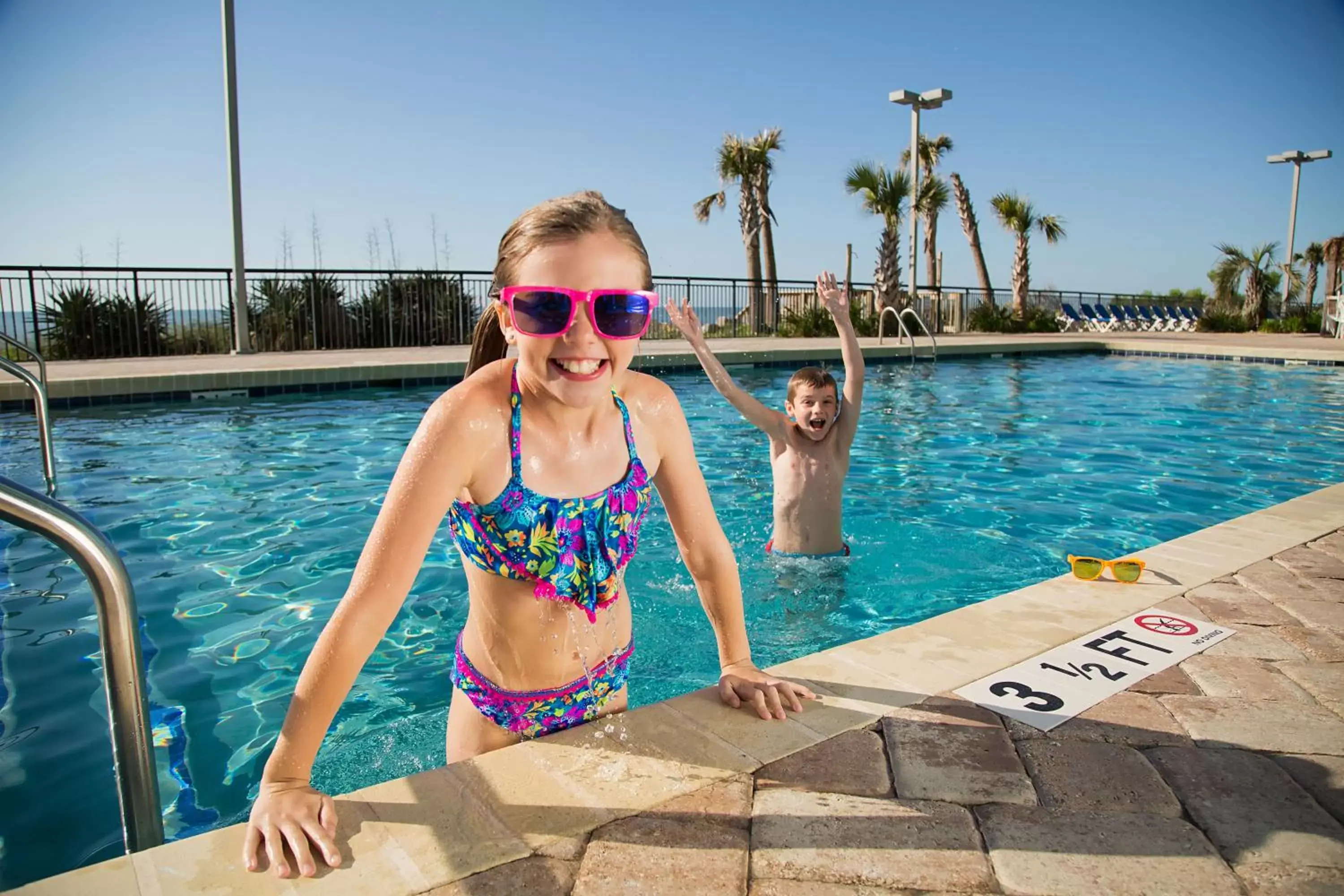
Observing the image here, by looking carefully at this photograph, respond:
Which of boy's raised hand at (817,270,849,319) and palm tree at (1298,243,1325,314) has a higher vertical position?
palm tree at (1298,243,1325,314)

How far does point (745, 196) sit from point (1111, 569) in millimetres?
23920

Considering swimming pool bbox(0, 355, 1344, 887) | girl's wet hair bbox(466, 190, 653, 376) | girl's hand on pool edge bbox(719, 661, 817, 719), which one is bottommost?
swimming pool bbox(0, 355, 1344, 887)

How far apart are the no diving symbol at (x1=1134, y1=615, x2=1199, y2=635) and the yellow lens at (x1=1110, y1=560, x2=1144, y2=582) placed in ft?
1.20

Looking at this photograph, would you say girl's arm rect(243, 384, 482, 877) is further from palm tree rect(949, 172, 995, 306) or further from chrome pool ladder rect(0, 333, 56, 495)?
palm tree rect(949, 172, 995, 306)

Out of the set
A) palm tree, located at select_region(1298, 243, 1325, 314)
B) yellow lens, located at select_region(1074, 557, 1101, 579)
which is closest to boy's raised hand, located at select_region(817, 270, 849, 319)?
yellow lens, located at select_region(1074, 557, 1101, 579)

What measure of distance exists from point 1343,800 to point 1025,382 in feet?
44.4

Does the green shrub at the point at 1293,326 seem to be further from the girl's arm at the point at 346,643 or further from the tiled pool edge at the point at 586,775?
the girl's arm at the point at 346,643

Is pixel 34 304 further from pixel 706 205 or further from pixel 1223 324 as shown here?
pixel 1223 324

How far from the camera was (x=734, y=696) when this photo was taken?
7.05 ft

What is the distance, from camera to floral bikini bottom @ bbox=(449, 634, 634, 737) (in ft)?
6.57

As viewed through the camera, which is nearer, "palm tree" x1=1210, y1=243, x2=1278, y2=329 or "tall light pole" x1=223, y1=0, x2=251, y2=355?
"tall light pole" x1=223, y1=0, x2=251, y2=355

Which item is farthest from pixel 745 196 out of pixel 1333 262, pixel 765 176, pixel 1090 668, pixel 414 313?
pixel 1090 668

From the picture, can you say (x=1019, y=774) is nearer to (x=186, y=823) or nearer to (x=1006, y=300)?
(x=186, y=823)

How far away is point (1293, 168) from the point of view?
90.4 feet
